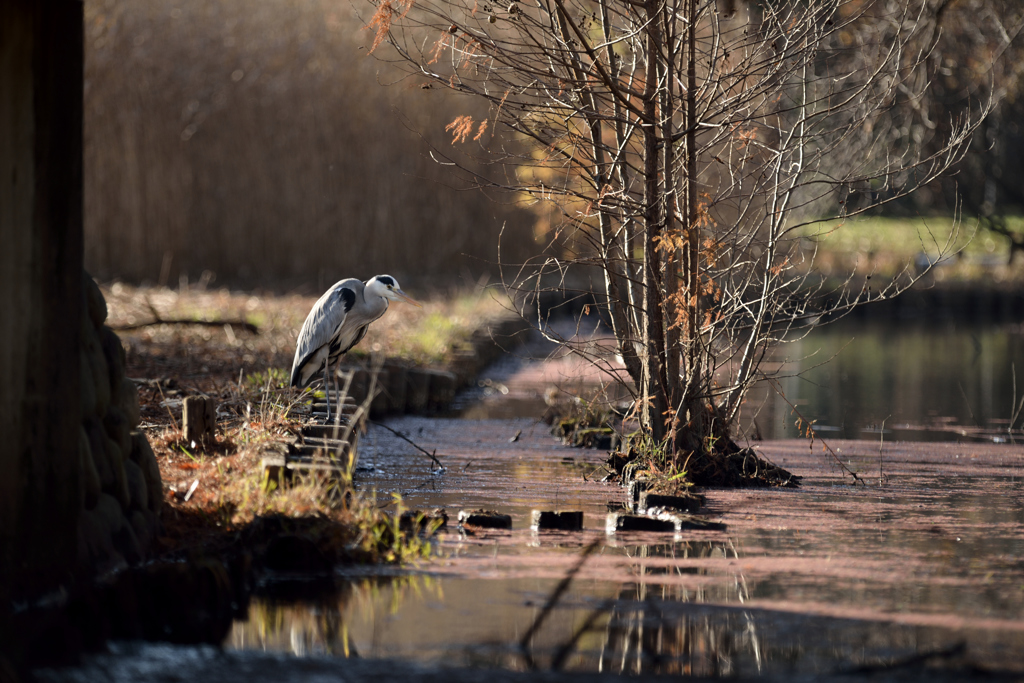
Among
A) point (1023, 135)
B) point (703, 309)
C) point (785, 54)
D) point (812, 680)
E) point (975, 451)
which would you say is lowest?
point (812, 680)

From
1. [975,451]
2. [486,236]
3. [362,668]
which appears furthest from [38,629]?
[486,236]

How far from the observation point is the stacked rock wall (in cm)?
369

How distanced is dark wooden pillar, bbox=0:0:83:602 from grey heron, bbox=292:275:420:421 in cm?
257

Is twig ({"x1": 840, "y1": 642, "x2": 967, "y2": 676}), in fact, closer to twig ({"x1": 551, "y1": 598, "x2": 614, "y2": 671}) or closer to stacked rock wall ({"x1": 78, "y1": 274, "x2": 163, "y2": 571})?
twig ({"x1": 551, "y1": 598, "x2": 614, "y2": 671})

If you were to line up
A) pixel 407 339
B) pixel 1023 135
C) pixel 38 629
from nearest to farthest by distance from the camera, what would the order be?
pixel 38 629 → pixel 407 339 → pixel 1023 135

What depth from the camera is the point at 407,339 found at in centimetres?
971

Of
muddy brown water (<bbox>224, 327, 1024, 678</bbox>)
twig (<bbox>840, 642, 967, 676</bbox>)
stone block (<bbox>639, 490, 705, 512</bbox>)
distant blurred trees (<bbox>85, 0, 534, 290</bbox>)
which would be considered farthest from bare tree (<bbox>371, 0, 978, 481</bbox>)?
distant blurred trees (<bbox>85, 0, 534, 290</bbox>)

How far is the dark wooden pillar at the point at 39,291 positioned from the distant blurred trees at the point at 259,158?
11.0 meters

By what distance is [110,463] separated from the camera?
3818mm

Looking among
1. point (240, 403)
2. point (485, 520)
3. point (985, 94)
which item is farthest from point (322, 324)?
point (985, 94)

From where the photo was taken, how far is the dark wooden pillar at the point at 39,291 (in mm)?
3359

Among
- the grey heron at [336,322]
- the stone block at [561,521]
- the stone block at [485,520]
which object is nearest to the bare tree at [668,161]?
the stone block at [561,521]

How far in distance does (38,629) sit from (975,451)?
17.5 ft

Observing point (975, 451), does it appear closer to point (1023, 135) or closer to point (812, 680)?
point (812, 680)
